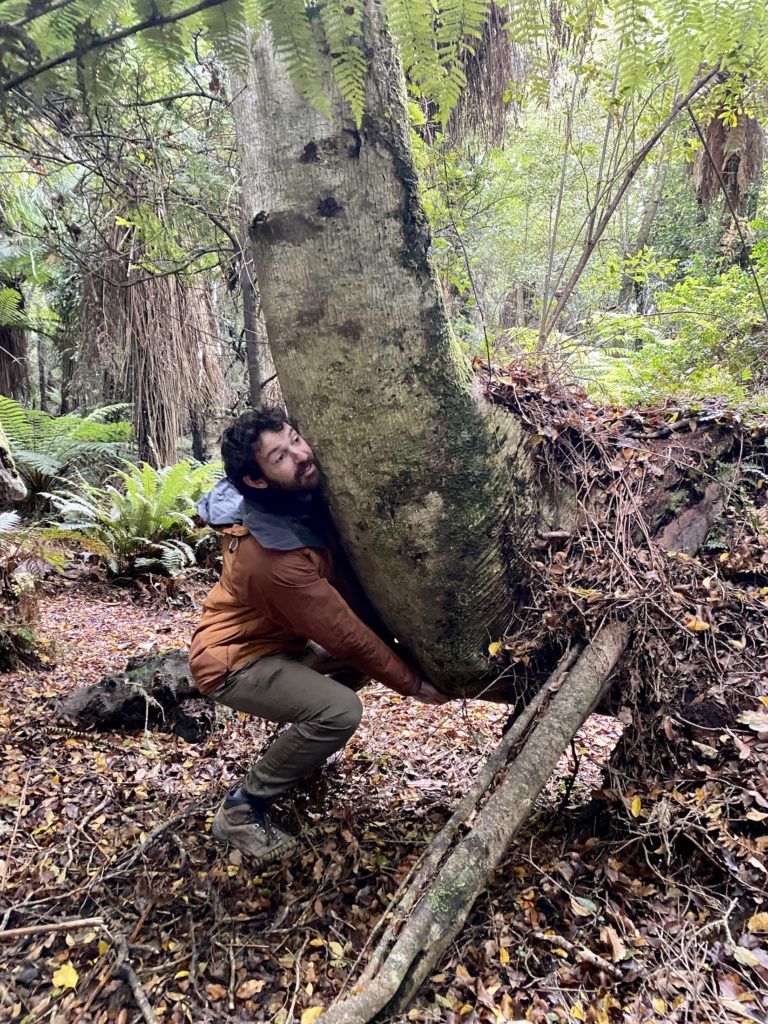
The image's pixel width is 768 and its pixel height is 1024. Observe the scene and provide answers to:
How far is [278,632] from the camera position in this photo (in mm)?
2803

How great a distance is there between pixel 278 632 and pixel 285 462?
851mm

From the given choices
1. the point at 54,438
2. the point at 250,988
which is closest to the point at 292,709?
the point at 250,988

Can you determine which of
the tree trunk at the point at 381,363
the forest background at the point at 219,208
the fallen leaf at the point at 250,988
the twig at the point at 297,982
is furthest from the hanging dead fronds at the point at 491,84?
the fallen leaf at the point at 250,988

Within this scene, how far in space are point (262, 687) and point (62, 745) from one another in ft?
5.36

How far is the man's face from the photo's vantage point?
2.42 meters

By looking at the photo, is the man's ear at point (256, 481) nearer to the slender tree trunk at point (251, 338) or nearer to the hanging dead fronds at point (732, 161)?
the slender tree trunk at point (251, 338)

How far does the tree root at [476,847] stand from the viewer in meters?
1.66

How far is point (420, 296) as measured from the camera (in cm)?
210

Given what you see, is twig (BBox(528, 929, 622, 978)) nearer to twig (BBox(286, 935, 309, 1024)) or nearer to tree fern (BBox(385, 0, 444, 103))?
twig (BBox(286, 935, 309, 1024))

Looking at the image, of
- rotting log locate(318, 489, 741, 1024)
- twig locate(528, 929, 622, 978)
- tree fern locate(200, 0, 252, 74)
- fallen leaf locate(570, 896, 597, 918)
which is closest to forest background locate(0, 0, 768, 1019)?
tree fern locate(200, 0, 252, 74)

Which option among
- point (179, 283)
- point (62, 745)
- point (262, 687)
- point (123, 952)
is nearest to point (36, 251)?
point (179, 283)

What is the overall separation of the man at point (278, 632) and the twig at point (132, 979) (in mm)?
578

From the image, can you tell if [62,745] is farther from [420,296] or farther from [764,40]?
[764,40]

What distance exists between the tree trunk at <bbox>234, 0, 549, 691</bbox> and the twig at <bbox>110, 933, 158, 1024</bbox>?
151 centimetres
